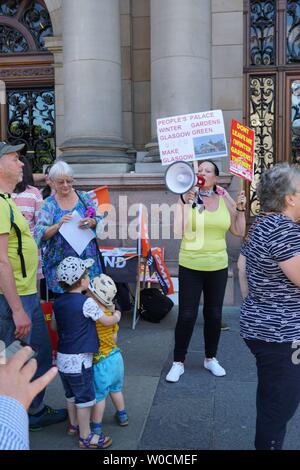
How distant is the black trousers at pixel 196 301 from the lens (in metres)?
4.37

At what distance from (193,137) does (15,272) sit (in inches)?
→ 89.4

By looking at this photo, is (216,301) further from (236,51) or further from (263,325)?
(236,51)

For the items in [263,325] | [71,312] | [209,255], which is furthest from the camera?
[209,255]

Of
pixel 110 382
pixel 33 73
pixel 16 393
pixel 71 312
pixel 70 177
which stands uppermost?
pixel 33 73

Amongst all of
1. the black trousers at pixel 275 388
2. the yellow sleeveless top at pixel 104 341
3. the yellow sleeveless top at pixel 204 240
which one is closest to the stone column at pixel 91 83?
the yellow sleeveless top at pixel 204 240

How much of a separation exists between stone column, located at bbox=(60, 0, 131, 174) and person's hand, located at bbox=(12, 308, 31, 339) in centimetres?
450

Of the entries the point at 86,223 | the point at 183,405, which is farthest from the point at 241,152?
the point at 183,405

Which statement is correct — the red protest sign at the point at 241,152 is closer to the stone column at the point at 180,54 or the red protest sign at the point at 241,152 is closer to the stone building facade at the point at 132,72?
the stone building facade at the point at 132,72

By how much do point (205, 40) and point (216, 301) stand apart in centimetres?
467

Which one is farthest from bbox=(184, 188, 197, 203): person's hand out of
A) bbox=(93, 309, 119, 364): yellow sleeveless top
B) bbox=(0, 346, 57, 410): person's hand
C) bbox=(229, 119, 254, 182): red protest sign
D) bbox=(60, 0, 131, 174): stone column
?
bbox=(60, 0, 131, 174): stone column

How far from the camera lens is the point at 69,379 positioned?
324cm

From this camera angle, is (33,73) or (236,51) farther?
(33,73)

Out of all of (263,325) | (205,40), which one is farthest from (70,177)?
(205,40)

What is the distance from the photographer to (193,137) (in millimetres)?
4727
